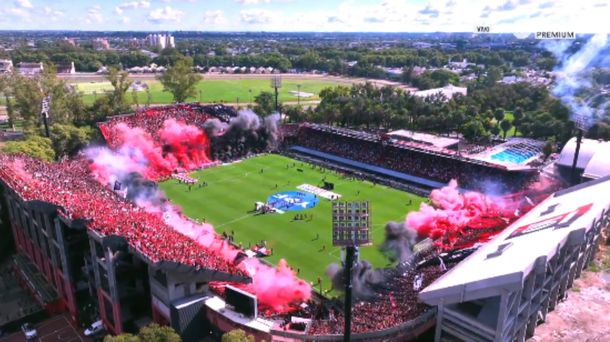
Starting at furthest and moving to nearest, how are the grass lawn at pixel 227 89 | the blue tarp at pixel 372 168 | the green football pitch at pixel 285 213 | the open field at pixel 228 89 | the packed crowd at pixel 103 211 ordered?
the grass lawn at pixel 227 89, the open field at pixel 228 89, the blue tarp at pixel 372 168, the green football pitch at pixel 285 213, the packed crowd at pixel 103 211

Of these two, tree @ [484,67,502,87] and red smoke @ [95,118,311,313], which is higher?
tree @ [484,67,502,87]

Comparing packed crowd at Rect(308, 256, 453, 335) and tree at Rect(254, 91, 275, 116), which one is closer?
packed crowd at Rect(308, 256, 453, 335)

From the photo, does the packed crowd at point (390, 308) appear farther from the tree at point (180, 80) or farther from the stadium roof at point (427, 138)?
the tree at point (180, 80)

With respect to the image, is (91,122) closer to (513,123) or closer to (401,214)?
(401,214)
